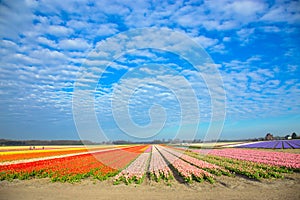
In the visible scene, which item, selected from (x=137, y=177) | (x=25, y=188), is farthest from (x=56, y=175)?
(x=137, y=177)

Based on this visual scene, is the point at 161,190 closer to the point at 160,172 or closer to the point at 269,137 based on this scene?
the point at 160,172

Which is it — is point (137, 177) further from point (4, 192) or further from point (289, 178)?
point (289, 178)

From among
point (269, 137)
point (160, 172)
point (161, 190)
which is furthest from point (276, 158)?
point (269, 137)

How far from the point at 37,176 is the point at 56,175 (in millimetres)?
1253

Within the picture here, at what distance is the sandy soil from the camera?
30.8ft

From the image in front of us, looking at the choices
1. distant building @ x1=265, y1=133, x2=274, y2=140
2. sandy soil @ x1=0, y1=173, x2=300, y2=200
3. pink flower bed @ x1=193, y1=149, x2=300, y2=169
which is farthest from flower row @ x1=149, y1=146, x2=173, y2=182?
distant building @ x1=265, y1=133, x2=274, y2=140

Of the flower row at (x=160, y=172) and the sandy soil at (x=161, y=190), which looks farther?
the flower row at (x=160, y=172)

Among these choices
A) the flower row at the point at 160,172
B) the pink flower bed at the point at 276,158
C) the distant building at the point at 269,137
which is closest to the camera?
the flower row at the point at 160,172

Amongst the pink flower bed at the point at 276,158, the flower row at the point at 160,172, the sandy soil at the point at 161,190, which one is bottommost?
the sandy soil at the point at 161,190

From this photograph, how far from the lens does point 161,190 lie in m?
10.5

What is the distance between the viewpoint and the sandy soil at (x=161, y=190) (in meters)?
9.38

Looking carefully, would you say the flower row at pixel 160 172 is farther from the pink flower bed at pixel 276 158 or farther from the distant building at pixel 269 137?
the distant building at pixel 269 137

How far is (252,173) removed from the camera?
43.3 feet

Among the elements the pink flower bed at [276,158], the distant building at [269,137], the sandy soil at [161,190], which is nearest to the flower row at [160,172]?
the sandy soil at [161,190]
